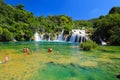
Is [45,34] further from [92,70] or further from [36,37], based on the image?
[92,70]

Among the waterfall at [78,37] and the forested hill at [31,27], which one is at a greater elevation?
the forested hill at [31,27]

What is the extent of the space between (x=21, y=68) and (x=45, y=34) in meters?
58.8

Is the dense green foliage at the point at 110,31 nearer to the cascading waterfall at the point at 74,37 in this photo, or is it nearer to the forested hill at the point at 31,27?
the forested hill at the point at 31,27

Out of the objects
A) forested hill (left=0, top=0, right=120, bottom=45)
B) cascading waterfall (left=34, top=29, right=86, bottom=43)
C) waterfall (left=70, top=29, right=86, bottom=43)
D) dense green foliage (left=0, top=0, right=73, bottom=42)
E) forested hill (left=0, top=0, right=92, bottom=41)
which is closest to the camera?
forested hill (left=0, top=0, right=120, bottom=45)

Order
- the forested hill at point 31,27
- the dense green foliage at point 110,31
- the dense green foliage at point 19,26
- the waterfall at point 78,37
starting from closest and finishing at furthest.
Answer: the dense green foliage at point 110,31
the forested hill at point 31,27
the waterfall at point 78,37
the dense green foliage at point 19,26

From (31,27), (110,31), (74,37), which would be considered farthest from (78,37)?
(31,27)

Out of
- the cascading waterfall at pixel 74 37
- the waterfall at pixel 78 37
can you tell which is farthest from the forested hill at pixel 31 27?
the waterfall at pixel 78 37

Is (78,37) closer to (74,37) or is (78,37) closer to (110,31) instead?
(74,37)

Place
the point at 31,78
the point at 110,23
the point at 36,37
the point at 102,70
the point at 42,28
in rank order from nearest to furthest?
the point at 31,78, the point at 102,70, the point at 110,23, the point at 36,37, the point at 42,28

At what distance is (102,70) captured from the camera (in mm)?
18703

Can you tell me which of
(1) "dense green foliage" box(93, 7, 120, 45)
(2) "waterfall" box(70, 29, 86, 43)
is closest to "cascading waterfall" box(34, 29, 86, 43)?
(2) "waterfall" box(70, 29, 86, 43)

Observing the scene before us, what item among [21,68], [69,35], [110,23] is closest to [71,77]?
[21,68]

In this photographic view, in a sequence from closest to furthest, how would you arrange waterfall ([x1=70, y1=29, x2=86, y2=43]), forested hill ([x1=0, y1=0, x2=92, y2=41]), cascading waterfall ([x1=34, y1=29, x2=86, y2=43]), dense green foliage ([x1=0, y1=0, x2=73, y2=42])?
waterfall ([x1=70, y1=29, x2=86, y2=43])
cascading waterfall ([x1=34, y1=29, x2=86, y2=43])
dense green foliage ([x1=0, y1=0, x2=73, y2=42])
forested hill ([x1=0, y1=0, x2=92, y2=41])

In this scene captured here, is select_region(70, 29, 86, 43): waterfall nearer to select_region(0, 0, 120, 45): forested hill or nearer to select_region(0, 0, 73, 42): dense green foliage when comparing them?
select_region(0, 0, 120, 45): forested hill
